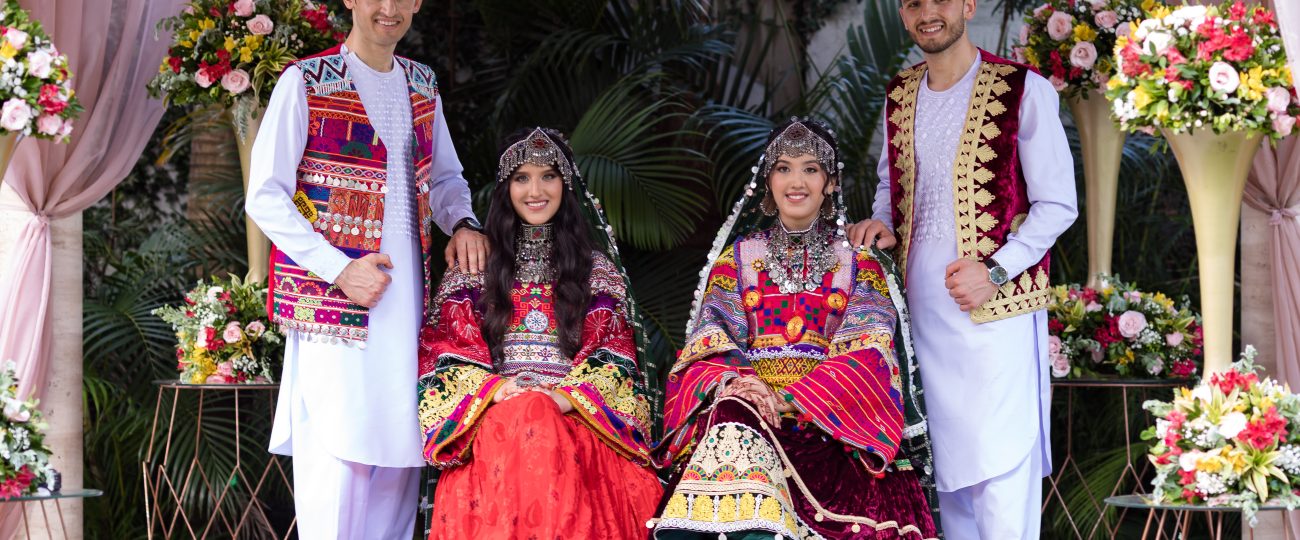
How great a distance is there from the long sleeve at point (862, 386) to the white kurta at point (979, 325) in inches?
6.7

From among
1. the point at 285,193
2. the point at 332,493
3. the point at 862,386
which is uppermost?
the point at 285,193

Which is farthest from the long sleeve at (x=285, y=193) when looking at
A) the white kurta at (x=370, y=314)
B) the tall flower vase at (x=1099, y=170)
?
the tall flower vase at (x=1099, y=170)

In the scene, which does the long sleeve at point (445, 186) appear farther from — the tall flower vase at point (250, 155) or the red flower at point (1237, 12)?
the red flower at point (1237, 12)

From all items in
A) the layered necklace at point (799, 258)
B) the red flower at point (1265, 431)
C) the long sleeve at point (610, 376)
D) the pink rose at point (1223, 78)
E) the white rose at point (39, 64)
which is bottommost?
the red flower at point (1265, 431)

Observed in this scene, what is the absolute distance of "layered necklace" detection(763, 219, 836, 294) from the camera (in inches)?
155

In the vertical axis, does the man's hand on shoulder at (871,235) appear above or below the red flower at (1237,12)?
below

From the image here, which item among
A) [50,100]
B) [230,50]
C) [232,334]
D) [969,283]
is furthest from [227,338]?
[969,283]

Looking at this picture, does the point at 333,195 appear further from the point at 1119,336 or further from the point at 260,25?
the point at 1119,336

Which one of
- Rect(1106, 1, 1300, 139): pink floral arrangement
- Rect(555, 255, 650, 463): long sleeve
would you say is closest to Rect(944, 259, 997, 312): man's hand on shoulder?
Rect(1106, 1, 1300, 139): pink floral arrangement

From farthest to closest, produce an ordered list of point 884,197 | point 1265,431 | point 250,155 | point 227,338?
point 250,155 < point 227,338 < point 884,197 < point 1265,431

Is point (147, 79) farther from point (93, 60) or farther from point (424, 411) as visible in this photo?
point (424, 411)

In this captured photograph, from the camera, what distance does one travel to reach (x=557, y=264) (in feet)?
13.4

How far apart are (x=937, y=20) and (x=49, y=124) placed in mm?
2367

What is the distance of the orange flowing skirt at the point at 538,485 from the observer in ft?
11.6
